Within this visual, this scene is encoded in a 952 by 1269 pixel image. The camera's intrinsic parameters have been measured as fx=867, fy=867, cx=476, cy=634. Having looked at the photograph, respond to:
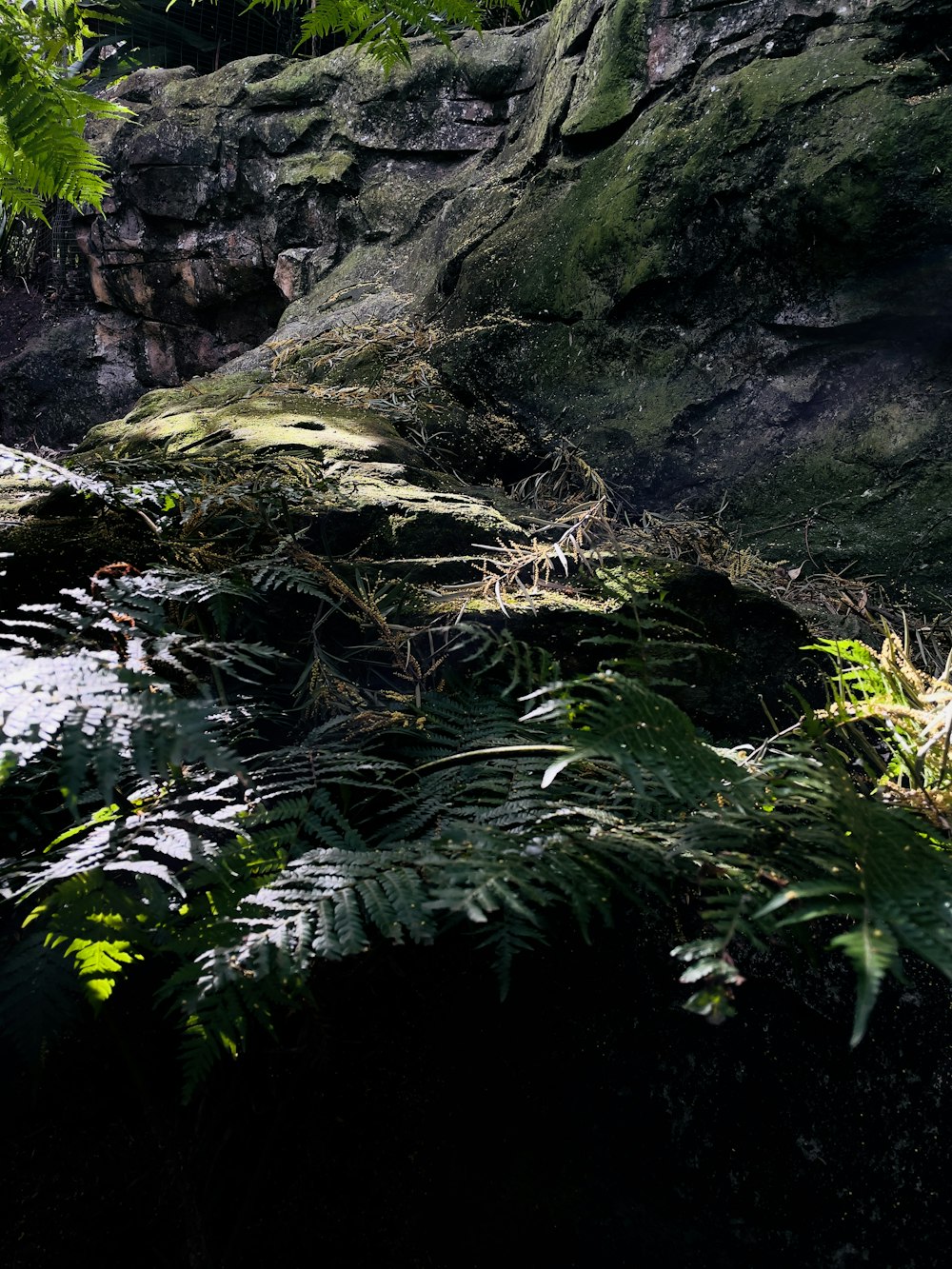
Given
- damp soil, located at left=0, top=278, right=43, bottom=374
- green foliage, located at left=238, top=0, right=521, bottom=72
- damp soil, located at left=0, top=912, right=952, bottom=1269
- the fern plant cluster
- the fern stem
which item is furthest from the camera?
damp soil, located at left=0, top=278, right=43, bottom=374

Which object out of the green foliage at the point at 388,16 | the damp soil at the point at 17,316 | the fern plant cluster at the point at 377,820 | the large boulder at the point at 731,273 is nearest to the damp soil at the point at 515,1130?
the fern plant cluster at the point at 377,820

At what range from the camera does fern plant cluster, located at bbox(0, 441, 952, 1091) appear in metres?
0.88

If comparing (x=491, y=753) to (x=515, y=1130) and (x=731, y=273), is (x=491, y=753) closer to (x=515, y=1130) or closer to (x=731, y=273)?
(x=515, y=1130)

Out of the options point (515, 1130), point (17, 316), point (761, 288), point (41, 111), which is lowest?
point (515, 1130)

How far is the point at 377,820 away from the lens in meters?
1.29

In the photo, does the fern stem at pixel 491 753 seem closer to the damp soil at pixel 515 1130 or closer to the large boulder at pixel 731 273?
the damp soil at pixel 515 1130

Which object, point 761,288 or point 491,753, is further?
point 761,288

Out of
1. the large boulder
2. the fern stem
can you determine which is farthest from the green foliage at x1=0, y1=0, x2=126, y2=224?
the fern stem

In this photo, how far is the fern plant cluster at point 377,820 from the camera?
2.90 ft

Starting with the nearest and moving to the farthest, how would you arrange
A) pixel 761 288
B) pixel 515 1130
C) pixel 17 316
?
1. pixel 515 1130
2. pixel 761 288
3. pixel 17 316

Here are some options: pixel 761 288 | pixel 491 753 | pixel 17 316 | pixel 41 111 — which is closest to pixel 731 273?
pixel 761 288

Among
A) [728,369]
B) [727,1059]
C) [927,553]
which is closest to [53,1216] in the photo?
[727,1059]

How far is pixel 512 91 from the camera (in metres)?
5.11

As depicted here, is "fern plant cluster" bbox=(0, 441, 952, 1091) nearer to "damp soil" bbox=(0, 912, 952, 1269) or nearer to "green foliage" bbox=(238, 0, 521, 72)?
"damp soil" bbox=(0, 912, 952, 1269)
